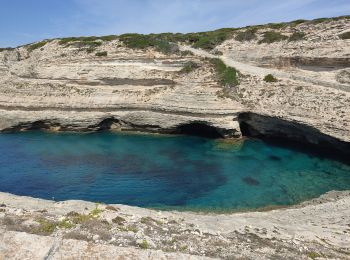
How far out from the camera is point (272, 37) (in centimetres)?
4866

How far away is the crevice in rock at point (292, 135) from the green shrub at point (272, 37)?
1402cm

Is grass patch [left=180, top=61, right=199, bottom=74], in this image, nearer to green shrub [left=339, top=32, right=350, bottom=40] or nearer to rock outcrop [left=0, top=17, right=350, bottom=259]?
rock outcrop [left=0, top=17, right=350, bottom=259]

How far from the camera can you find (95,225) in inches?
474

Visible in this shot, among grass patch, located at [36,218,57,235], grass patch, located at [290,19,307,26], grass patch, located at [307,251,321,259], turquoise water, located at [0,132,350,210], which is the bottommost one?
turquoise water, located at [0,132,350,210]

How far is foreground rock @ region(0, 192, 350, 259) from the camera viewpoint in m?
9.60

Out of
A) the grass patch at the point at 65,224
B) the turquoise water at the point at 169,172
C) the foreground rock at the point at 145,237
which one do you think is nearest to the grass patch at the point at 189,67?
the turquoise water at the point at 169,172

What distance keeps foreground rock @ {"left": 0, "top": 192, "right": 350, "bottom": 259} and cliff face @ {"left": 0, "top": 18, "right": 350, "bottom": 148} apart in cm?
2071

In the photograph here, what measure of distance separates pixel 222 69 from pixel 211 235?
105ft

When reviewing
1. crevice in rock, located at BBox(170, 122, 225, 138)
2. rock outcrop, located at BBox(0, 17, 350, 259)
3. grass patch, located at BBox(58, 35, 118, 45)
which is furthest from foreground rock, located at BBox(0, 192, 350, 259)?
grass patch, located at BBox(58, 35, 118, 45)

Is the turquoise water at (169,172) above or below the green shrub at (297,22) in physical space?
below

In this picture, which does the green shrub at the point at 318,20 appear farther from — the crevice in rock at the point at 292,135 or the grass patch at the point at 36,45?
the grass patch at the point at 36,45

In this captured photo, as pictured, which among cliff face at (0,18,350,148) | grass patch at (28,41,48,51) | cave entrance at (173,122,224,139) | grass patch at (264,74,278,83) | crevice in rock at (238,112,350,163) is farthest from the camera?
grass patch at (28,41,48,51)

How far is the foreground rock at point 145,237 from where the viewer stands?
31.5 feet

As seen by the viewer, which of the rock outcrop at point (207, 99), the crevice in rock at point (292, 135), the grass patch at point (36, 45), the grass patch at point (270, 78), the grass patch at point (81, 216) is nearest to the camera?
the grass patch at point (81, 216)
